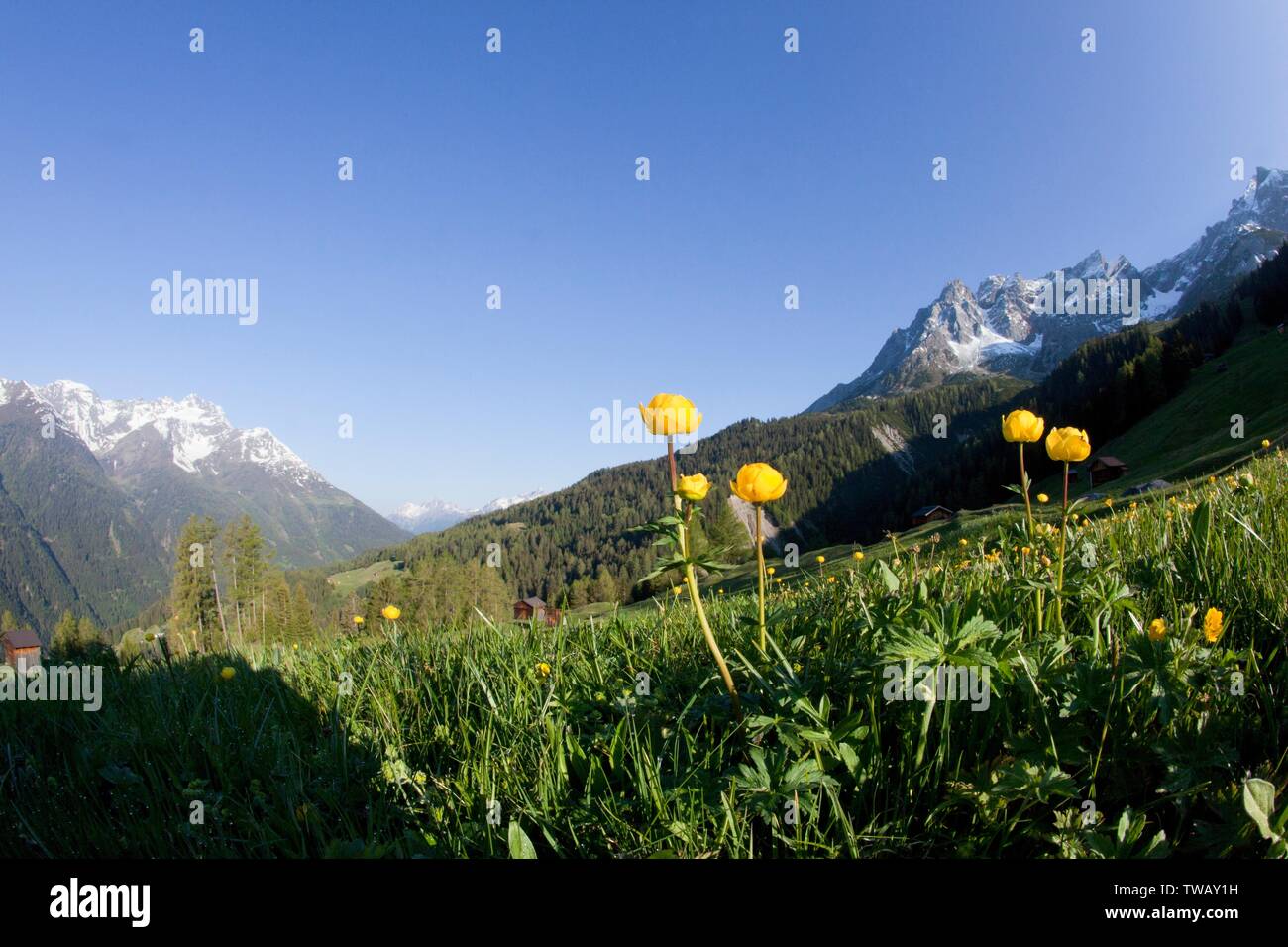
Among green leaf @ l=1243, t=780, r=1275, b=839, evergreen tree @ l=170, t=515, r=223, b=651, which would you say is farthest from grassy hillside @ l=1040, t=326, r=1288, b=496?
evergreen tree @ l=170, t=515, r=223, b=651

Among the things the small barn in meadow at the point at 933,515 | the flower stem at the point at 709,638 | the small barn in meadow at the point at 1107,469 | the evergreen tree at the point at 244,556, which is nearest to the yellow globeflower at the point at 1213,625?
the flower stem at the point at 709,638

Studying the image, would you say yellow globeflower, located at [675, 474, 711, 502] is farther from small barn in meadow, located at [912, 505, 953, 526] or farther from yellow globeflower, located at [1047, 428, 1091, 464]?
small barn in meadow, located at [912, 505, 953, 526]

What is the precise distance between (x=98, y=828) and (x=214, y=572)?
5857 cm

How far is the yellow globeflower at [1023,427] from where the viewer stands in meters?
3.26

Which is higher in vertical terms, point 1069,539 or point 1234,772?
point 1069,539

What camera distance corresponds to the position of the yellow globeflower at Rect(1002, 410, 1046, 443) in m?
3.26

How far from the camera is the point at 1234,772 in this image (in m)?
1.82

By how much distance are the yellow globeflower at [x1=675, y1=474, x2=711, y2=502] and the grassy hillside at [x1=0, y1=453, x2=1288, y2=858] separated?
0.62 metres

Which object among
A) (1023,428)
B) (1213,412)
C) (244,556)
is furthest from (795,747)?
(1213,412)

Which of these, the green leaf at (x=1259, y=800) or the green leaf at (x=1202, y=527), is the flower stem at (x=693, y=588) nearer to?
the green leaf at (x=1259, y=800)

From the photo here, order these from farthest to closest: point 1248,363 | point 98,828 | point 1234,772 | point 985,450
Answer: point 985,450, point 1248,363, point 98,828, point 1234,772

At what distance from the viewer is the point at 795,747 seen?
1.96m
